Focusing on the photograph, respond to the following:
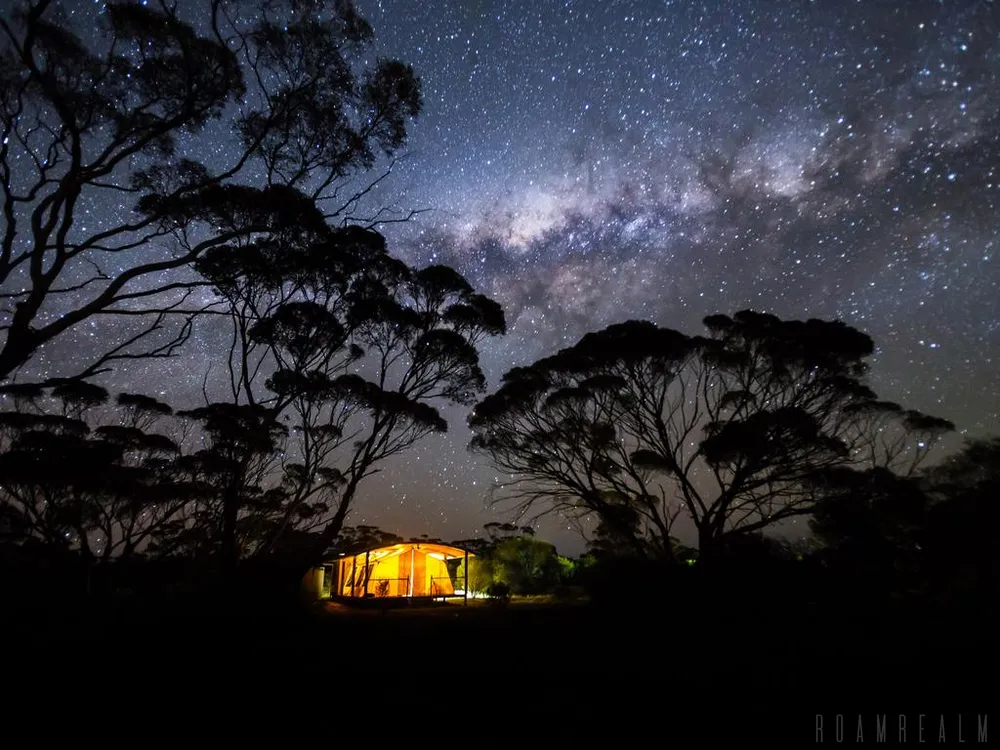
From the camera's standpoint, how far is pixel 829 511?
63.0 feet

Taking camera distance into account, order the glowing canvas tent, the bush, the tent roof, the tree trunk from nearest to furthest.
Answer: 1. the tree trunk
2. the bush
3. the tent roof
4. the glowing canvas tent

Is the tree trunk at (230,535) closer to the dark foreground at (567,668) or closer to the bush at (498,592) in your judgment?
the dark foreground at (567,668)

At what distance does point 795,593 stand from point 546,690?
9.78 metres

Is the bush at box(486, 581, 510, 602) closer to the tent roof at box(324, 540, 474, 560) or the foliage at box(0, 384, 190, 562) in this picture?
the tent roof at box(324, 540, 474, 560)

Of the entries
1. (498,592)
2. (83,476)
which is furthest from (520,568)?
(83,476)

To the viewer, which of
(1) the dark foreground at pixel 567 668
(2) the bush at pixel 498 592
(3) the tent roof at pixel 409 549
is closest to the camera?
(1) the dark foreground at pixel 567 668

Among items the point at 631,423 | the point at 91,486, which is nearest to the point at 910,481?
the point at 631,423

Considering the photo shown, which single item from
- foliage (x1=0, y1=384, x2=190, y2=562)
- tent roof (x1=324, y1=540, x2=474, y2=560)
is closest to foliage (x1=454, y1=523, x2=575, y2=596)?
tent roof (x1=324, y1=540, x2=474, y2=560)

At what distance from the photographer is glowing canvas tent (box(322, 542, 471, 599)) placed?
3203cm

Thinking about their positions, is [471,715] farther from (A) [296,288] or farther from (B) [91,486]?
(B) [91,486]

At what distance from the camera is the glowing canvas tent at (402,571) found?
32.0 meters

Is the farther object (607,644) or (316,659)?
(607,644)

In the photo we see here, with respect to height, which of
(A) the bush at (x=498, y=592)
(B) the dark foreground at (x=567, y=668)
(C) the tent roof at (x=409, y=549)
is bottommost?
(A) the bush at (x=498, y=592)

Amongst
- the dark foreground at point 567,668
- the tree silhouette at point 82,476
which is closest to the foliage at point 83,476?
the tree silhouette at point 82,476
